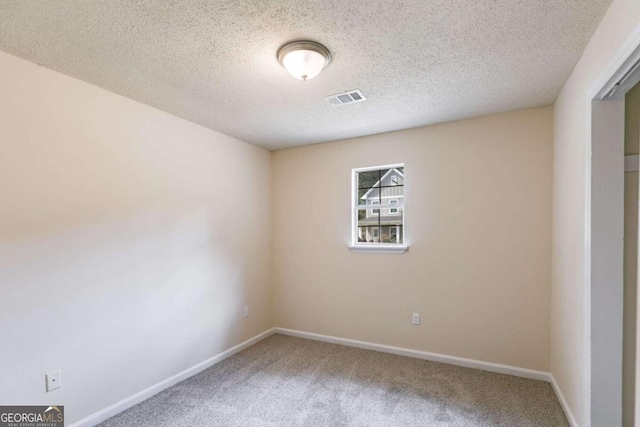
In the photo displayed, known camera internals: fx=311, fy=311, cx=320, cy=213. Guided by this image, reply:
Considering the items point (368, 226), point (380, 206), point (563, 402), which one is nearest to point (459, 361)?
point (563, 402)

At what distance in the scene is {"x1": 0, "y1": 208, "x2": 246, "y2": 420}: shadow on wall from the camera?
196 cm

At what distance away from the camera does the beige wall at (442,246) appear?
113 inches

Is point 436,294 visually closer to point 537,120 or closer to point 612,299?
point 612,299

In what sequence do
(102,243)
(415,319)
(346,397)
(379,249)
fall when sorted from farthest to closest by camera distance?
(379,249)
(415,319)
(346,397)
(102,243)

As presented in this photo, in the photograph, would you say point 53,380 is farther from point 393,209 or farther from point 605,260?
point 605,260

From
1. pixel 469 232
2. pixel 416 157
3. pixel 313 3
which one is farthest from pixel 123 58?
pixel 469 232

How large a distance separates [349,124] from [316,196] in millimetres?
1065

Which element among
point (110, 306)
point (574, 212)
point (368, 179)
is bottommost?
point (110, 306)

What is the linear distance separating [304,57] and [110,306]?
231 centimetres

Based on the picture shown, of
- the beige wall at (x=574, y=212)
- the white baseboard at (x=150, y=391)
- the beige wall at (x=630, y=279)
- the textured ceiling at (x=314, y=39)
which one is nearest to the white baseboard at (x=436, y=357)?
the beige wall at (x=574, y=212)

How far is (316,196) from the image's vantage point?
3982 millimetres

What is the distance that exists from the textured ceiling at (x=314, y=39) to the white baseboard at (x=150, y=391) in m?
2.44

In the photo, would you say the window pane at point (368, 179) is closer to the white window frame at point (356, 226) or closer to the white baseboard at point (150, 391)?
the white window frame at point (356, 226)

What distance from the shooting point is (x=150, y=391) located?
263cm
